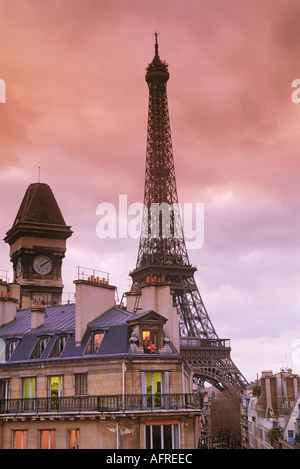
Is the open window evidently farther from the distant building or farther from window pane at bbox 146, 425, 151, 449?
the distant building

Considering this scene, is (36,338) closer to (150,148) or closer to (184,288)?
(184,288)

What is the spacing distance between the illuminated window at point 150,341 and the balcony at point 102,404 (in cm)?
182

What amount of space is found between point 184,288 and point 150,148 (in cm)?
2457

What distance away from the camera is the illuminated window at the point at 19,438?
25.2m

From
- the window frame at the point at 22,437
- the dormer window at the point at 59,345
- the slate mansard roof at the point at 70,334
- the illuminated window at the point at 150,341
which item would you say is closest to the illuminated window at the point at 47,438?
the window frame at the point at 22,437

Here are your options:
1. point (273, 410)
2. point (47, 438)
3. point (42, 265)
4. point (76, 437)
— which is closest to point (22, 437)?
point (47, 438)

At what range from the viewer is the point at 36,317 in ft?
97.2

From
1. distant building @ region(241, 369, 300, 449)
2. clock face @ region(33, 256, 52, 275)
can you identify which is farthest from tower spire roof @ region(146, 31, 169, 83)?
distant building @ region(241, 369, 300, 449)

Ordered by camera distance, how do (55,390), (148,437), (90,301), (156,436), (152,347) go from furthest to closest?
(90,301) < (55,390) < (152,347) < (156,436) < (148,437)

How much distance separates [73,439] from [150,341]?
4.77m

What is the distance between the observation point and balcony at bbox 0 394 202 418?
2384 cm

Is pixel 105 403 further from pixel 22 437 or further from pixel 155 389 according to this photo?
pixel 22 437

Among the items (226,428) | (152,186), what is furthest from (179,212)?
(226,428)

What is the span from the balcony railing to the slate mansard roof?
1571 mm
